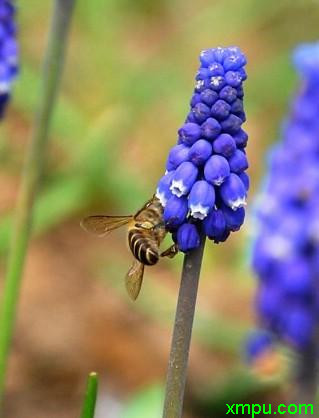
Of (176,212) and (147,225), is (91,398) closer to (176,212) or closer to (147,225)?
(147,225)

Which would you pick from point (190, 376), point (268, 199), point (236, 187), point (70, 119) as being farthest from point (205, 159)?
point (70, 119)

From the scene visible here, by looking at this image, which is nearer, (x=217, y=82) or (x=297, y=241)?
(x=217, y=82)

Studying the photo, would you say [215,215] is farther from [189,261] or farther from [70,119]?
[70,119]

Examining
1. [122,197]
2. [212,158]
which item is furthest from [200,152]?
[122,197]

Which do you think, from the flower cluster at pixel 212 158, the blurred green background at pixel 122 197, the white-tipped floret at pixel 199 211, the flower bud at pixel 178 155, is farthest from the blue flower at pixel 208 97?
the blurred green background at pixel 122 197

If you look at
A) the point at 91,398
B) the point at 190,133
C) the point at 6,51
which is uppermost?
the point at 6,51

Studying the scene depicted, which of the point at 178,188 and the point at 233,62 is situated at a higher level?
the point at 233,62
